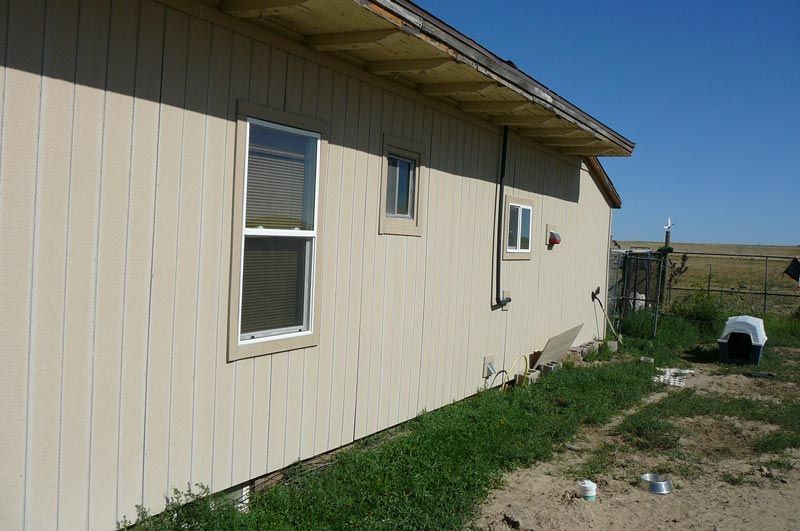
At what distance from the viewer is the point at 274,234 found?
429 centimetres

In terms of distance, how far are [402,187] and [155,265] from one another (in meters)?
2.71

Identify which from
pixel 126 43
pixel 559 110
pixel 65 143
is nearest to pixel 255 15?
pixel 126 43

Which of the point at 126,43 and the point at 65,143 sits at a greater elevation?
the point at 126,43

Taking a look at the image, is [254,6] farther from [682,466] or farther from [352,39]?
[682,466]

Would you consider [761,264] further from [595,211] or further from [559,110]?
[559,110]

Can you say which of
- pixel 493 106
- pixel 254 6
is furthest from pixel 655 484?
pixel 254 6

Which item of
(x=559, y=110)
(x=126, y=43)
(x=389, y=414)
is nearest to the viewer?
(x=126, y=43)

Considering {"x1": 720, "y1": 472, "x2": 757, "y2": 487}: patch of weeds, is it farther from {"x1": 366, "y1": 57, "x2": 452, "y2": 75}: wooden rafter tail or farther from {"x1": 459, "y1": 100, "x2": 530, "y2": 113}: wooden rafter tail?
{"x1": 366, "y1": 57, "x2": 452, "y2": 75}: wooden rafter tail

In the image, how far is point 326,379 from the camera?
487cm

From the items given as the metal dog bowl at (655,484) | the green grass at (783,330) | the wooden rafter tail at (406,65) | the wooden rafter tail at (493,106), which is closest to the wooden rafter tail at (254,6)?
the wooden rafter tail at (406,65)

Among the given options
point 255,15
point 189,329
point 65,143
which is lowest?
point 189,329

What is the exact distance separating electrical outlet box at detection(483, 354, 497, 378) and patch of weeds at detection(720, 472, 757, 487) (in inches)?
105

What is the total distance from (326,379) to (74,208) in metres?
2.28

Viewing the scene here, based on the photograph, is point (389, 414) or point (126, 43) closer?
point (126, 43)
